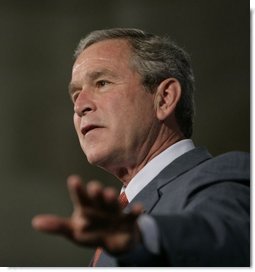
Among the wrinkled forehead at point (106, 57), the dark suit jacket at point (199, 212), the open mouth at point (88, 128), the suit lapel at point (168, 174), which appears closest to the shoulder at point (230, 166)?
the dark suit jacket at point (199, 212)

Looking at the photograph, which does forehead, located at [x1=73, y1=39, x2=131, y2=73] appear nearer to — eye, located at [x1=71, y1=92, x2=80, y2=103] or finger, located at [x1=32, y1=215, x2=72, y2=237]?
eye, located at [x1=71, y1=92, x2=80, y2=103]

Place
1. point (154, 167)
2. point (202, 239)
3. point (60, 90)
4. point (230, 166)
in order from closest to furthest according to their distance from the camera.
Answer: point (202, 239) < point (230, 166) < point (154, 167) < point (60, 90)

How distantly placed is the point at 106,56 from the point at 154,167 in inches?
14.6

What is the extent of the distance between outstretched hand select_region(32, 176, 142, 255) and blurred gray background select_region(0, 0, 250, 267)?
779 millimetres

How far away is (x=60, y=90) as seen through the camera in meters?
1.84

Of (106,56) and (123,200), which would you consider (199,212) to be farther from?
(106,56)

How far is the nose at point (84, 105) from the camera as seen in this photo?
1.62 meters

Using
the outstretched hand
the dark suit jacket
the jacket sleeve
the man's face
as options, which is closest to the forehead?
the man's face

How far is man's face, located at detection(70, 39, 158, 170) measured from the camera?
5.21 ft

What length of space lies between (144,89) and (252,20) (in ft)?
1.19

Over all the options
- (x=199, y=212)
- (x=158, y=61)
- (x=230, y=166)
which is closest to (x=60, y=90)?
(x=158, y=61)

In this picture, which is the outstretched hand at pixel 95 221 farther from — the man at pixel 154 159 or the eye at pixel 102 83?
the eye at pixel 102 83

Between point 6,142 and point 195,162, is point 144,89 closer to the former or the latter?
point 195,162

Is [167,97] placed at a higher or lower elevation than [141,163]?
higher
